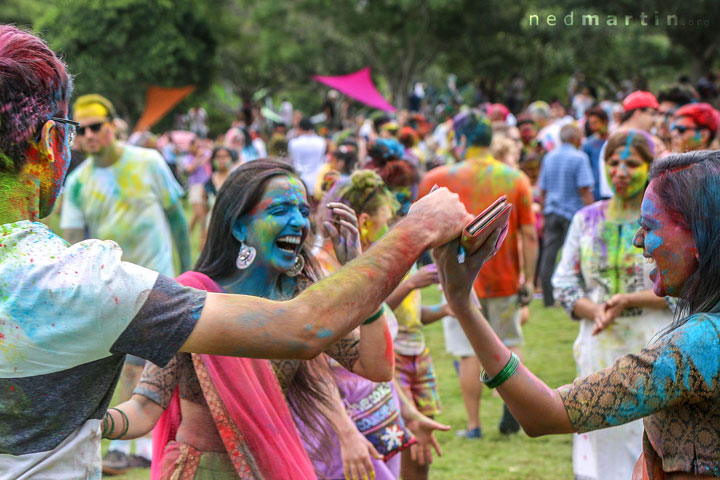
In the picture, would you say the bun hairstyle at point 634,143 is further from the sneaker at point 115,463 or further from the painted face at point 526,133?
the painted face at point 526,133

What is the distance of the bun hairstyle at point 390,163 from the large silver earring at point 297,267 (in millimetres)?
2427

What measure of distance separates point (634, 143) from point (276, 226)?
2392mm

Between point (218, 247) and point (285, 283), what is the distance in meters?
0.29

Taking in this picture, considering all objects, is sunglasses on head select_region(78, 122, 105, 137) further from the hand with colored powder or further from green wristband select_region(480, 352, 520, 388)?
green wristband select_region(480, 352, 520, 388)

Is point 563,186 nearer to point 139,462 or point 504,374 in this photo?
point 139,462

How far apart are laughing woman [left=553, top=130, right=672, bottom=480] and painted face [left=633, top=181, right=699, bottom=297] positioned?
2.14 meters

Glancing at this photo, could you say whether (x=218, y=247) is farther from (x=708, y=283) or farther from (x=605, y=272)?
(x=605, y=272)

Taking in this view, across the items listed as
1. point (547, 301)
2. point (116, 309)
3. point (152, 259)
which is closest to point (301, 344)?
point (116, 309)

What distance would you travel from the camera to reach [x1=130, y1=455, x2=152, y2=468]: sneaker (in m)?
5.80

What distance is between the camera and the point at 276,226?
311 cm

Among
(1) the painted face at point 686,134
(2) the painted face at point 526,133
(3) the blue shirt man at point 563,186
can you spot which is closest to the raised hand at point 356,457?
(1) the painted face at point 686,134

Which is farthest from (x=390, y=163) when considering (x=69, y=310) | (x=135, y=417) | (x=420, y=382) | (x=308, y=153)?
(x=308, y=153)

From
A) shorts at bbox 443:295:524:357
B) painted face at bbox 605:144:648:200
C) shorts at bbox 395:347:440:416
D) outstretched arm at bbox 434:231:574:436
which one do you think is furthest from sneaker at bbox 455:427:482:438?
outstretched arm at bbox 434:231:574:436

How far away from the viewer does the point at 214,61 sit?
38.2 m
